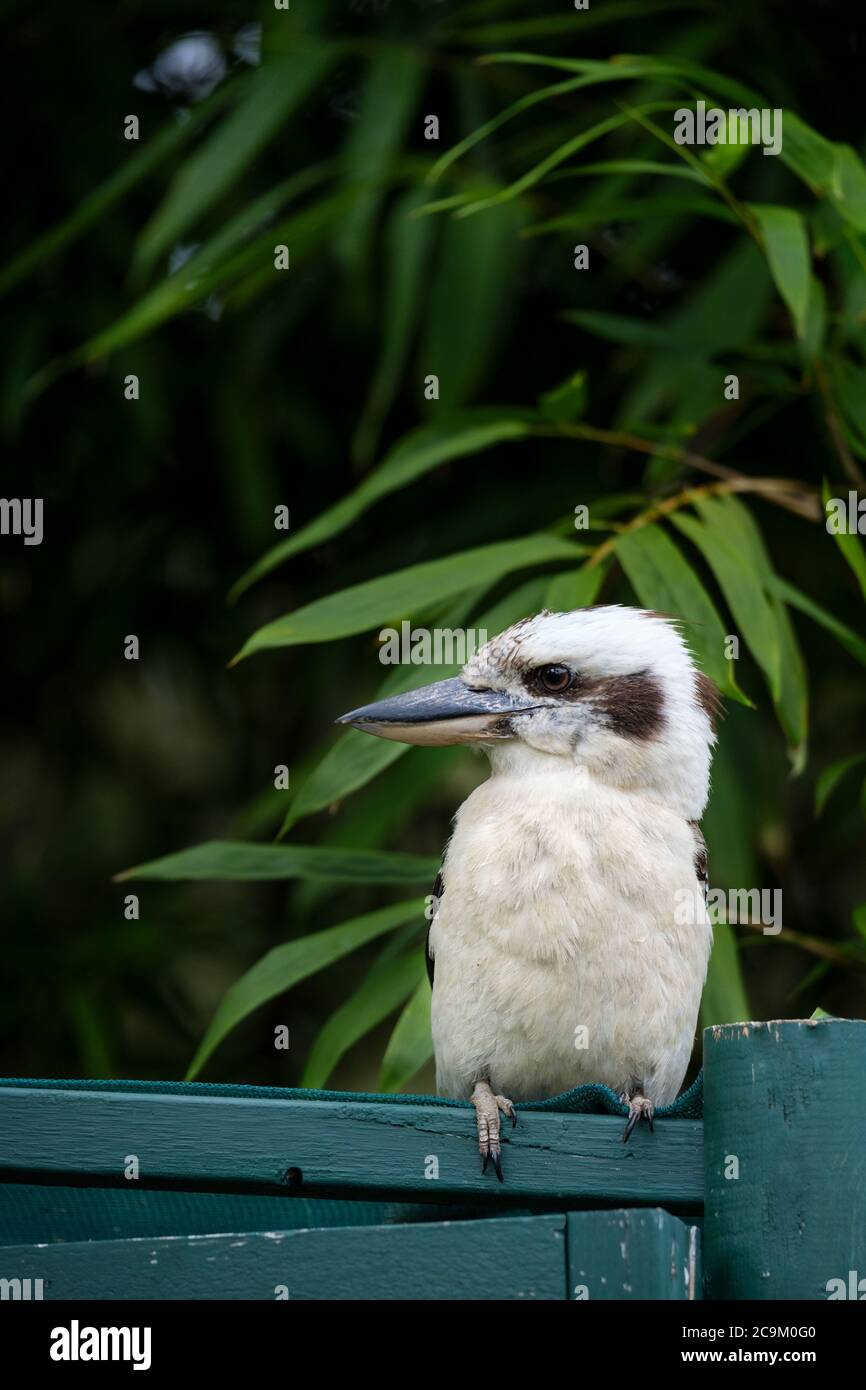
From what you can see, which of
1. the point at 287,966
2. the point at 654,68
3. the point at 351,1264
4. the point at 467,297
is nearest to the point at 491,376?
the point at 467,297

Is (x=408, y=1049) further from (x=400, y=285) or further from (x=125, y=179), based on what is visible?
(x=125, y=179)

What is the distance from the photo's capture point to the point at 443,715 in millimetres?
2260

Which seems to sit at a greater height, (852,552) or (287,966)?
(852,552)

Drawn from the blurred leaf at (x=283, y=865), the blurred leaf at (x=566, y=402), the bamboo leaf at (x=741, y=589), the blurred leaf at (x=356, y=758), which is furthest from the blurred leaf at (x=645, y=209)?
the blurred leaf at (x=283, y=865)

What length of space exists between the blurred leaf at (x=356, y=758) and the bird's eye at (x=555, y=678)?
0.76ft

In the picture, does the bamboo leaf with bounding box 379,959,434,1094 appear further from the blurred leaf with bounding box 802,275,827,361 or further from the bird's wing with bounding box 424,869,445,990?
the blurred leaf with bounding box 802,275,827,361

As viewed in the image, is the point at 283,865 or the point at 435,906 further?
the point at 283,865

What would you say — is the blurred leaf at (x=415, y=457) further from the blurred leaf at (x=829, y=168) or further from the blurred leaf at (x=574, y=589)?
the blurred leaf at (x=829, y=168)

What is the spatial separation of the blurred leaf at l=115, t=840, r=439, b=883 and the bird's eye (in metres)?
0.42

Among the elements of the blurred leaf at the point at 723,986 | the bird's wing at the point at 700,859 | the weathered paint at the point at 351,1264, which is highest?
the bird's wing at the point at 700,859

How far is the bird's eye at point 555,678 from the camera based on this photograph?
2.32 meters

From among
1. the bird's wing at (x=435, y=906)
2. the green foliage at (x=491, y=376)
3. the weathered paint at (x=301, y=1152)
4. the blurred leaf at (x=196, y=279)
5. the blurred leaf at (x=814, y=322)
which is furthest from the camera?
the blurred leaf at (x=196, y=279)

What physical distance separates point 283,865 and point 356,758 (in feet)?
0.80
